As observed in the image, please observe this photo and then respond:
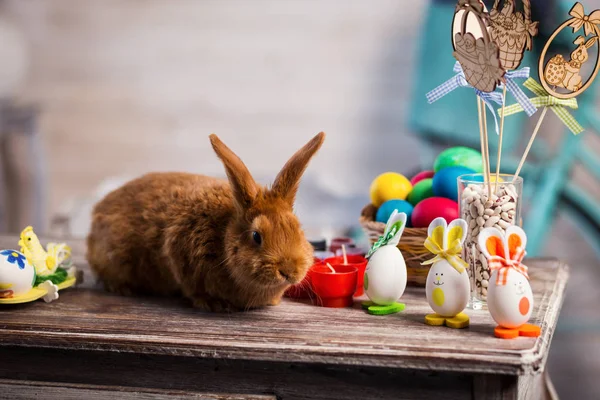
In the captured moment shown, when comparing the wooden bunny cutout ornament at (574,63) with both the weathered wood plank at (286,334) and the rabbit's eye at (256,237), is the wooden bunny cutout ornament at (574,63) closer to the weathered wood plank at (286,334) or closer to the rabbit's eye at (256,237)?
the weathered wood plank at (286,334)

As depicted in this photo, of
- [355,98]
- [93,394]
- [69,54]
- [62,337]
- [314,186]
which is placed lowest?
[93,394]

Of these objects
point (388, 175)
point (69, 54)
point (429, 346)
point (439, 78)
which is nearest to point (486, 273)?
point (429, 346)

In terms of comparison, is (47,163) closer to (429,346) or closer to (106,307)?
(106,307)

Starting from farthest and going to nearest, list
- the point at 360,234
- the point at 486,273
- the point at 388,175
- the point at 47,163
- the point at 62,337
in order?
the point at 47,163
the point at 360,234
the point at 388,175
the point at 486,273
the point at 62,337

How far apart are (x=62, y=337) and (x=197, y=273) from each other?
0.90ft

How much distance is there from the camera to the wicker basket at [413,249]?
4.80 feet

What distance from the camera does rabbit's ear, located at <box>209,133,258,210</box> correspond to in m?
1.27

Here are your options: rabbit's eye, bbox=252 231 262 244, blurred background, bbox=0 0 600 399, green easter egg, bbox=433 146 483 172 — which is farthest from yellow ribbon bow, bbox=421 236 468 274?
blurred background, bbox=0 0 600 399

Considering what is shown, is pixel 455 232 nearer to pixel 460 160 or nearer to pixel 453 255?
pixel 453 255

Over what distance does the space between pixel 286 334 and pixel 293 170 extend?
1.01 feet

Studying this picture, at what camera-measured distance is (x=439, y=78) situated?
241 cm

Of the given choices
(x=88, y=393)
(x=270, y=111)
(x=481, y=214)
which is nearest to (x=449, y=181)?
(x=481, y=214)

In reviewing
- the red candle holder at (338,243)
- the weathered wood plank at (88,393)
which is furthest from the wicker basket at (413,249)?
the weathered wood plank at (88,393)

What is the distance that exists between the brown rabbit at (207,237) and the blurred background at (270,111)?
110 centimetres
